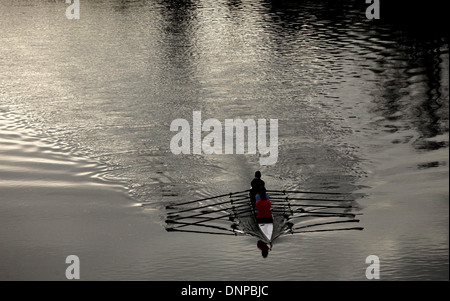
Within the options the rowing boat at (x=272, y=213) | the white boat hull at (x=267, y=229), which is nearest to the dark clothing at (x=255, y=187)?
the rowing boat at (x=272, y=213)

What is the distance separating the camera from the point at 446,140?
3591 cm

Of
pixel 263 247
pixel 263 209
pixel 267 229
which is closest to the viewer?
pixel 263 247

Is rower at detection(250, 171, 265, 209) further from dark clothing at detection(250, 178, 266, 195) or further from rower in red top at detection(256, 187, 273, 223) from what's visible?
rower in red top at detection(256, 187, 273, 223)

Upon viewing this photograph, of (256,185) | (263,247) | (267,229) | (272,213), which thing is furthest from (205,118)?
(263,247)

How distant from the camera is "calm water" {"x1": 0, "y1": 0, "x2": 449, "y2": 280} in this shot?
25.5 metres

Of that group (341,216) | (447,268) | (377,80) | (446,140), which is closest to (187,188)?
(341,216)

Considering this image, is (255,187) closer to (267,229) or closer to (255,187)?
(255,187)

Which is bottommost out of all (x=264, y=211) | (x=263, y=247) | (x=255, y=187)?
→ (x=263, y=247)

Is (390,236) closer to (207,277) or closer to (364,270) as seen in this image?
(364,270)

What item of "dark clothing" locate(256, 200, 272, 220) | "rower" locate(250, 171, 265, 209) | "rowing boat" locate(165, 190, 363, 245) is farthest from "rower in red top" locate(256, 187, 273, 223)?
"rower" locate(250, 171, 265, 209)

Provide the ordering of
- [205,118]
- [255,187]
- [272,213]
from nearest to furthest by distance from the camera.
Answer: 1. [272,213]
2. [255,187]
3. [205,118]

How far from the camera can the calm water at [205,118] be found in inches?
1003

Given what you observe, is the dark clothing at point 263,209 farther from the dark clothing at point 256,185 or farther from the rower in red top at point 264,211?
the dark clothing at point 256,185

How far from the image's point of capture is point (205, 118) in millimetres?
40781
